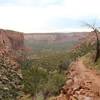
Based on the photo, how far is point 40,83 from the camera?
66938mm

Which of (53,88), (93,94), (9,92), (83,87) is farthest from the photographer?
(9,92)

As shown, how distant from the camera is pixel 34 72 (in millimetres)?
65500

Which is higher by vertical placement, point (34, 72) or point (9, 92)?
point (34, 72)

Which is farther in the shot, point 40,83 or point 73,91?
point 40,83

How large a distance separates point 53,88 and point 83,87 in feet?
80.0

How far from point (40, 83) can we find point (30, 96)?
22.9 feet

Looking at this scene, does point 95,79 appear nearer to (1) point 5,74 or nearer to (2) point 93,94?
(2) point 93,94

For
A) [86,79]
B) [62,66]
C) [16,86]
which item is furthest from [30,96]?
[86,79]

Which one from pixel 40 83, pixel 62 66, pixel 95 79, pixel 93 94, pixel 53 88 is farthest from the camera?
pixel 62 66

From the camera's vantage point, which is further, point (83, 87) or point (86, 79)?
point (86, 79)

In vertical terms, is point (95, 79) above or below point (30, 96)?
above

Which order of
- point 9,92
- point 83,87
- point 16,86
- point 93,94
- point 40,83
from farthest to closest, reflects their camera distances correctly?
point 16,86 < point 9,92 < point 40,83 < point 83,87 < point 93,94

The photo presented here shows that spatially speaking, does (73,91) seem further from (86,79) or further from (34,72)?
(34,72)

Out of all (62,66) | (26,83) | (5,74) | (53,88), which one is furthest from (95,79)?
(62,66)
